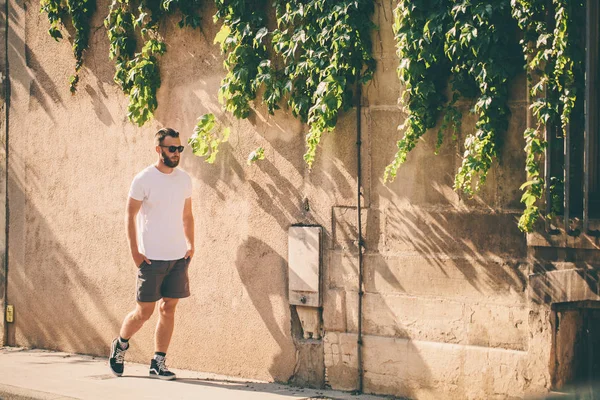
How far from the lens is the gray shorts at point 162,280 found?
24.1ft

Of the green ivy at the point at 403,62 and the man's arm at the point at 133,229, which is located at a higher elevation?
the green ivy at the point at 403,62

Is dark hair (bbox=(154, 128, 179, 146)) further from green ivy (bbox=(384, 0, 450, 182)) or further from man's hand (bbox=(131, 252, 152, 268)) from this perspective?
green ivy (bbox=(384, 0, 450, 182))

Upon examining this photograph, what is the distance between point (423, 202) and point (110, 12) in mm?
3331

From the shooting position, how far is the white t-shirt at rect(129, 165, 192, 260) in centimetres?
731

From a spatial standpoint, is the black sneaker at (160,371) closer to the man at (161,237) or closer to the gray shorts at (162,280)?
the man at (161,237)

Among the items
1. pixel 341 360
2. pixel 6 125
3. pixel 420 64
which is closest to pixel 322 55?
pixel 420 64

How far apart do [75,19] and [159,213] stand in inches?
88.6

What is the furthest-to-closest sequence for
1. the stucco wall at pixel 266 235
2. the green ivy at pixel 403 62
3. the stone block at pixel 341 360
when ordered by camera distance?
the stone block at pixel 341 360 < the stucco wall at pixel 266 235 < the green ivy at pixel 403 62

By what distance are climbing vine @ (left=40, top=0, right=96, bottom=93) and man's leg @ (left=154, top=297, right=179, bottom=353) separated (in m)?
2.32

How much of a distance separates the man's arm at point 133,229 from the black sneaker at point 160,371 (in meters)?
0.85

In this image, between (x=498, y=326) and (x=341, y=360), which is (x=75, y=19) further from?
(x=498, y=326)

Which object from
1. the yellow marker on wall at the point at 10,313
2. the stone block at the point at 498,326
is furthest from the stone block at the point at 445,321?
the yellow marker on wall at the point at 10,313

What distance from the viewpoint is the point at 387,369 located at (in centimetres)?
693

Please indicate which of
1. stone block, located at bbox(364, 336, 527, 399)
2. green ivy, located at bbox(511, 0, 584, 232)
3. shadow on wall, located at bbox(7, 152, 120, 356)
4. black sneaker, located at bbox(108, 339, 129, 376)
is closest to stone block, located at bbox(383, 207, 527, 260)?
green ivy, located at bbox(511, 0, 584, 232)
